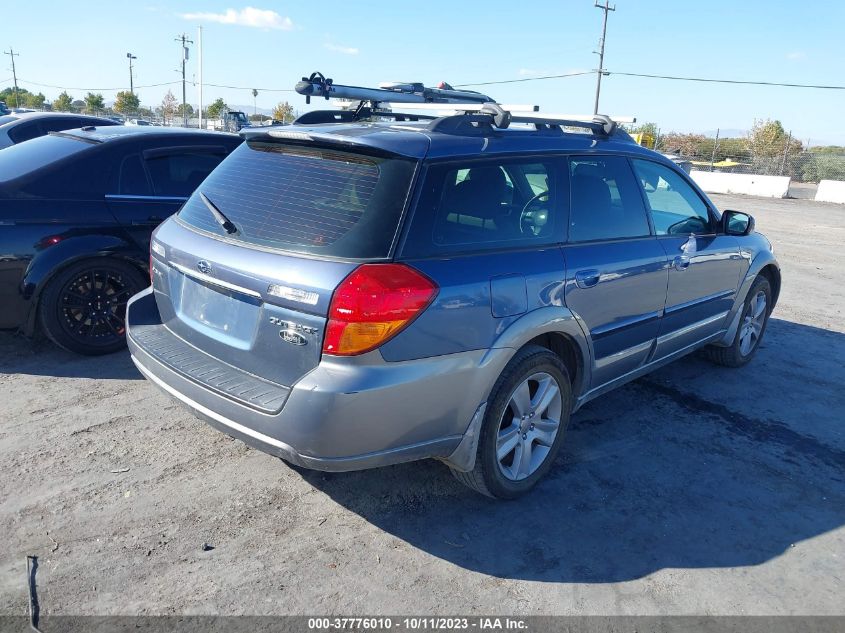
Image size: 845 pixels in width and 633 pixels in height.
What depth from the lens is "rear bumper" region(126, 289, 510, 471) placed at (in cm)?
253

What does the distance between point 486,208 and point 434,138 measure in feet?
1.34

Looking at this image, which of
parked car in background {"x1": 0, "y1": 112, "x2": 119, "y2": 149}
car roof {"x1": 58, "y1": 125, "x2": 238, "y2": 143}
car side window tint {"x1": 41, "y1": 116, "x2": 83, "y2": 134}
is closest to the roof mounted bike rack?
car roof {"x1": 58, "y1": 125, "x2": 238, "y2": 143}

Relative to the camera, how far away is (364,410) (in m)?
2.55

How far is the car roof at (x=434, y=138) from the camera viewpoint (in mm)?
2900

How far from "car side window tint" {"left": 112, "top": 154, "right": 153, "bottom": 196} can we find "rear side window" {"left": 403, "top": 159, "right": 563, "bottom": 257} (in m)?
3.19

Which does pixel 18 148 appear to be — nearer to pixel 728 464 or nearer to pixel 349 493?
pixel 349 493

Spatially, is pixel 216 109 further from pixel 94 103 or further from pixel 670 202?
pixel 670 202

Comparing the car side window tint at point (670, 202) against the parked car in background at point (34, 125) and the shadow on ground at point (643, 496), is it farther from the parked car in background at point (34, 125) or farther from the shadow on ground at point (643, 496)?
the parked car in background at point (34, 125)

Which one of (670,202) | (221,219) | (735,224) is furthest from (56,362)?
(735,224)

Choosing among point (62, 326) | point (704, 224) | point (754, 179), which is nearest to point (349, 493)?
point (62, 326)

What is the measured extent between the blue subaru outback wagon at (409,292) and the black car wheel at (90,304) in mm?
1462

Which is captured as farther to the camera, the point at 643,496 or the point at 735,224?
the point at 735,224

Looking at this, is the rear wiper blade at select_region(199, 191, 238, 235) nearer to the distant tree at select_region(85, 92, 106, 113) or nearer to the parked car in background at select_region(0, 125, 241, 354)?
the parked car in background at select_region(0, 125, 241, 354)

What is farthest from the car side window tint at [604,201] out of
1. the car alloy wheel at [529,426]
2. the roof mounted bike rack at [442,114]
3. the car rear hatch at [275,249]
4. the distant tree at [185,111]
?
the distant tree at [185,111]
